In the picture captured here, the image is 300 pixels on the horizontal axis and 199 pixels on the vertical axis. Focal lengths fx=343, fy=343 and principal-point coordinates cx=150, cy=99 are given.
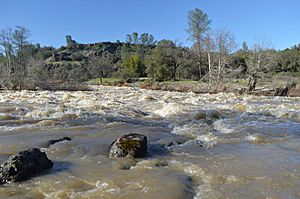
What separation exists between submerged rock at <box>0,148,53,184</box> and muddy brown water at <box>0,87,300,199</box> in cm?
14

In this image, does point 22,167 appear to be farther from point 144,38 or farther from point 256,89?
point 144,38

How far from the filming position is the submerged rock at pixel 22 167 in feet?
16.7

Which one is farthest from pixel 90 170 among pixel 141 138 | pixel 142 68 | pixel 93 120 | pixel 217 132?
pixel 142 68

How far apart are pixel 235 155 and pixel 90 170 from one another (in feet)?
9.61

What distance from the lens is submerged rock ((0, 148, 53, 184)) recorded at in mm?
5100

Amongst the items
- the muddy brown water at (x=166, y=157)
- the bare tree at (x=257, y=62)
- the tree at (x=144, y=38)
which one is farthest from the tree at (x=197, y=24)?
the tree at (x=144, y=38)

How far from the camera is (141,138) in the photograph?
6.95 m

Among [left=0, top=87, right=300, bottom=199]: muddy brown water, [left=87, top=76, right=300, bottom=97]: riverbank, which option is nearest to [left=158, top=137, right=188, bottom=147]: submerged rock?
[left=0, top=87, right=300, bottom=199]: muddy brown water

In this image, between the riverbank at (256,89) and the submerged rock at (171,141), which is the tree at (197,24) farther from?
the submerged rock at (171,141)

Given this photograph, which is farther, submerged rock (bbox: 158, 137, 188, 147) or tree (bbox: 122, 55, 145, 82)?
tree (bbox: 122, 55, 145, 82)

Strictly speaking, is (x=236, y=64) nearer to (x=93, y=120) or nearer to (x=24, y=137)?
(x=93, y=120)

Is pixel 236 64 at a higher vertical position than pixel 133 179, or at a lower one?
higher

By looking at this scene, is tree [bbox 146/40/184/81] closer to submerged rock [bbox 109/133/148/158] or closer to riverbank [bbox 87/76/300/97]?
→ riverbank [bbox 87/76/300/97]

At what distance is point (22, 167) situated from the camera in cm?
523
